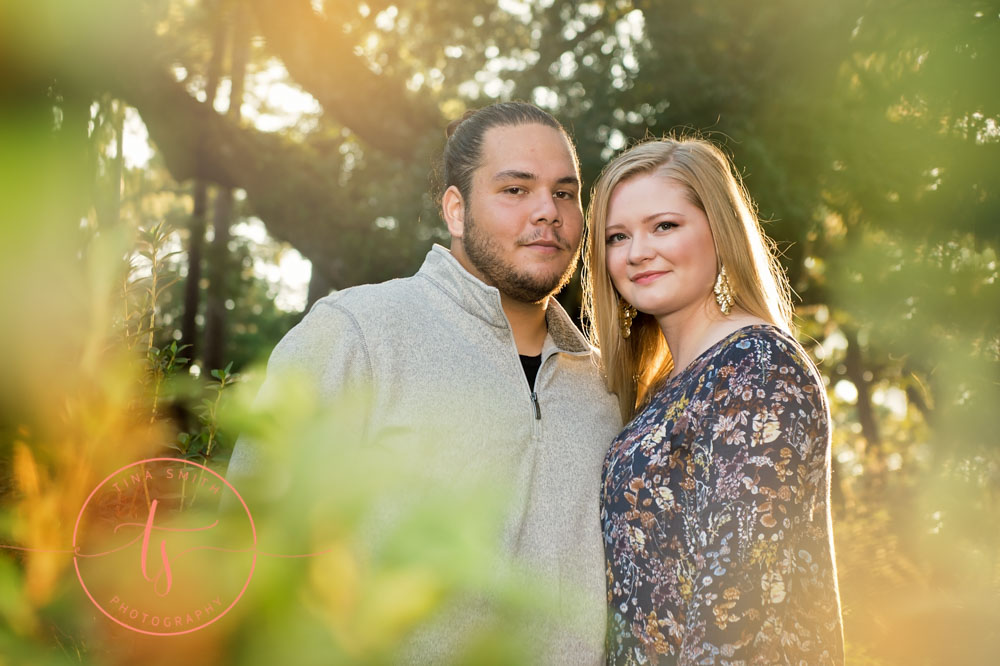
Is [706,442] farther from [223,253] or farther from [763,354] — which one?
[223,253]

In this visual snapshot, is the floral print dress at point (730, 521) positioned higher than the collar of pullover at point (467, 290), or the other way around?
the collar of pullover at point (467, 290)

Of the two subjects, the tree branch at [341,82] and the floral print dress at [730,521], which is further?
the tree branch at [341,82]

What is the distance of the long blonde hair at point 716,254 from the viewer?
9.23 ft

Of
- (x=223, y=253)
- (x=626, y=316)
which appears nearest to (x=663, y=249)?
(x=626, y=316)

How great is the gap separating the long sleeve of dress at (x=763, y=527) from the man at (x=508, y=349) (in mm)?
370

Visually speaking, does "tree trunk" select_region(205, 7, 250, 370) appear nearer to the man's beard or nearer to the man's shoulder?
the man's beard

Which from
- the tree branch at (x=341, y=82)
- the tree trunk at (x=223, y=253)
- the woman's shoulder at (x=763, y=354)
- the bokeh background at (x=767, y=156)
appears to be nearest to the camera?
the woman's shoulder at (x=763, y=354)

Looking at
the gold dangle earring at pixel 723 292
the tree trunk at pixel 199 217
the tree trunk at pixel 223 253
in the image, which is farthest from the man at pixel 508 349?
the tree trunk at pixel 223 253

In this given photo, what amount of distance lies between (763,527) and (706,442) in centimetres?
28

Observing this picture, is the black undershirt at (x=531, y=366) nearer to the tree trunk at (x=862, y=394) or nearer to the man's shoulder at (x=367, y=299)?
the man's shoulder at (x=367, y=299)

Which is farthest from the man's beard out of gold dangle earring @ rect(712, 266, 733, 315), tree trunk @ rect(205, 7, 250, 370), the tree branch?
tree trunk @ rect(205, 7, 250, 370)

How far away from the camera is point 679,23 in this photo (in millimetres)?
8172

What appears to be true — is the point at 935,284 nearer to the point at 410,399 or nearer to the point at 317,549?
the point at 410,399

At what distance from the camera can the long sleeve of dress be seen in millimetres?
2227
